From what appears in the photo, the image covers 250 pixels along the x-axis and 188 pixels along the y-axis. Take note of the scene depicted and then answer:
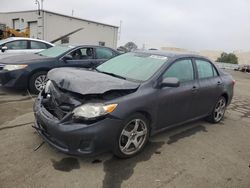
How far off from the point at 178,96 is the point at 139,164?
129 centimetres

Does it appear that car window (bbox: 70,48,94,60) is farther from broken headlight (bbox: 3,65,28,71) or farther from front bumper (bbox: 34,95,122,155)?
front bumper (bbox: 34,95,122,155)

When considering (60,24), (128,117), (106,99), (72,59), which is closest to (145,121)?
(128,117)

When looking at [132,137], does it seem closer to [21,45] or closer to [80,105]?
[80,105]

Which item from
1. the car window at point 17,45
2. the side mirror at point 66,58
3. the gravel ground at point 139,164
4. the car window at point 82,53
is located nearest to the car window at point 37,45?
the car window at point 17,45

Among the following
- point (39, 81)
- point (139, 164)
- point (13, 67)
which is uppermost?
point (13, 67)

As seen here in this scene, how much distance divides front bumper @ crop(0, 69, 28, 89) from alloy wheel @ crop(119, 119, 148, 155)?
381cm

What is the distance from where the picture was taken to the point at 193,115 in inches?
175

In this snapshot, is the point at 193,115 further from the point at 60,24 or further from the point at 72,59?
the point at 60,24

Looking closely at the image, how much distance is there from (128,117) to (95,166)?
76cm

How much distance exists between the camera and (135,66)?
13.2 ft

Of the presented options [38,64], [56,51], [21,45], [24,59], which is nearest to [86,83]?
[38,64]

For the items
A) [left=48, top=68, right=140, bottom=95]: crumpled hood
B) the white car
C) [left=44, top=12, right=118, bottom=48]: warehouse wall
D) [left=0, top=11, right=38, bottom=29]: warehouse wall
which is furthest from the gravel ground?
[left=0, top=11, right=38, bottom=29]: warehouse wall

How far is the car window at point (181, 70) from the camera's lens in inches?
153

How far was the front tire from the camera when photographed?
3193 mm
